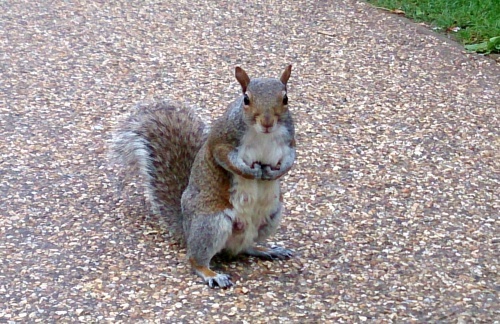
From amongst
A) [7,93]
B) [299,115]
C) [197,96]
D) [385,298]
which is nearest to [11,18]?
[7,93]

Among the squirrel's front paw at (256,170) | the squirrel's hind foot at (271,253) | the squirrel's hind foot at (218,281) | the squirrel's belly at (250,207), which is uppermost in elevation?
the squirrel's front paw at (256,170)

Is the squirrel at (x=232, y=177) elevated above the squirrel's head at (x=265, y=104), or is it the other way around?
the squirrel's head at (x=265, y=104)

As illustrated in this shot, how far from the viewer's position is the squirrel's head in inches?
→ 122

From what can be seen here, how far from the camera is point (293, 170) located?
4.41 metres

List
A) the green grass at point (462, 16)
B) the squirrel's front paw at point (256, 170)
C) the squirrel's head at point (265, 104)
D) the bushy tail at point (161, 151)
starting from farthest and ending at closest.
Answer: the green grass at point (462, 16) < the bushy tail at point (161, 151) < the squirrel's front paw at point (256, 170) < the squirrel's head at point (265, 104)

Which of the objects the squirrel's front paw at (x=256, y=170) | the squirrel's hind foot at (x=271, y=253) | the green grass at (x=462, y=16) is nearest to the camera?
the squirrel's front paw at (x=256, y=170)

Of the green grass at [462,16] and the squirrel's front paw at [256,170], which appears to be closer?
the squirrel's front paw at [256,170]

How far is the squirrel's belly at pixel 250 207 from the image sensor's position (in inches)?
130

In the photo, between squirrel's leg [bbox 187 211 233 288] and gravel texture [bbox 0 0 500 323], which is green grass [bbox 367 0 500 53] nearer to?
gravel texture [bbox 0 0 500 323]

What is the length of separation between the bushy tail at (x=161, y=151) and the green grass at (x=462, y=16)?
10.7 ft

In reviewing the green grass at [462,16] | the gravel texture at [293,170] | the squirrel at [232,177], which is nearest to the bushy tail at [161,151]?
the squirrel at [232,177]

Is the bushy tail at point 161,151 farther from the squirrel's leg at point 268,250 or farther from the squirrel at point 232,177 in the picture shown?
the squirrel's leg at point 268,250

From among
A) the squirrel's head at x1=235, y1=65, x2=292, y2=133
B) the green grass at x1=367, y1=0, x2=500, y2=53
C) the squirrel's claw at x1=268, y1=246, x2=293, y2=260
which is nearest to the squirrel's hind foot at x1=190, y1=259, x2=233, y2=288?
the squirrel's claw at x1=268, y1=246, x2=293, y2=260

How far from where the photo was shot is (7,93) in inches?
210
